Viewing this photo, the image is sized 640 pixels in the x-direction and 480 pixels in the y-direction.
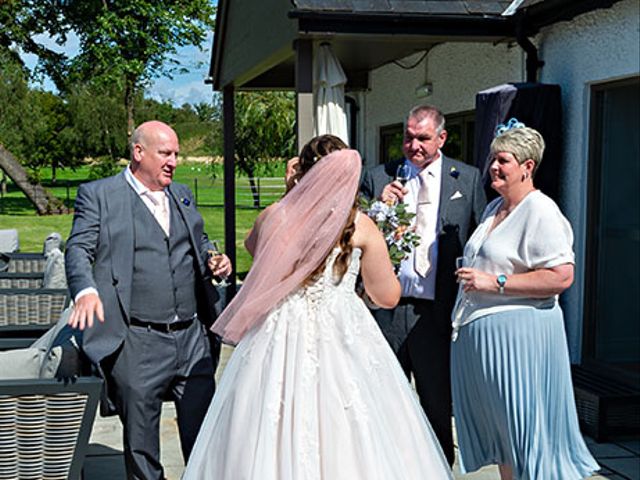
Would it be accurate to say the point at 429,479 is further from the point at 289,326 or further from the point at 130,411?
the point at 130,411

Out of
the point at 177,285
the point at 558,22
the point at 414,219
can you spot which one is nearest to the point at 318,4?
the point at 558,22

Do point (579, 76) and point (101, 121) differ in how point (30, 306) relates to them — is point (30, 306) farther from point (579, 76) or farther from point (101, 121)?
point (101, 121)

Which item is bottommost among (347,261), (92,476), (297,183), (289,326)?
(92,476)

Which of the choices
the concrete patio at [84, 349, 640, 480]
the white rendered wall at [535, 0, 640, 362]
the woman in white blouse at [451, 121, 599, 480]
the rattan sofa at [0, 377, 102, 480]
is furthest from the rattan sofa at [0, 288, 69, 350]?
the white rendered wall at [535, 0, 640, 362]

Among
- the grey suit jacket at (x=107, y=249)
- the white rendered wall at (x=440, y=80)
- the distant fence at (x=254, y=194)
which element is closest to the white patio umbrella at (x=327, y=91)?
the white rendered wall at (x=440, y=80)

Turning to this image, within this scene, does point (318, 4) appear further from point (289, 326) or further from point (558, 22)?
point (289, 326)

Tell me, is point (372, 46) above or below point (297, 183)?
above

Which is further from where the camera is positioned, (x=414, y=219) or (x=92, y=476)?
(x=92, y=476)

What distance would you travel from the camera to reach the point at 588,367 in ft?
20.0

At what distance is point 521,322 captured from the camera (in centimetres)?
378

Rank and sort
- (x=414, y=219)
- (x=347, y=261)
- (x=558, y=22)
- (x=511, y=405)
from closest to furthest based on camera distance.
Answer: (x=347, y=261) → (x=511, y=405) → (x=414, y=219) → (x=558, y=22)

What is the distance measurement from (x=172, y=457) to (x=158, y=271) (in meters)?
1.64

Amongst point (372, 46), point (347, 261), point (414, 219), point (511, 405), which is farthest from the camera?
point (372, 46)

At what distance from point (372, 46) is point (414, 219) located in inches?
190
